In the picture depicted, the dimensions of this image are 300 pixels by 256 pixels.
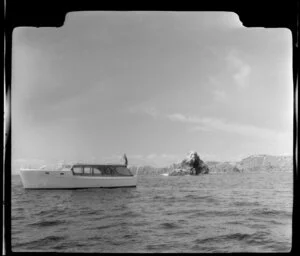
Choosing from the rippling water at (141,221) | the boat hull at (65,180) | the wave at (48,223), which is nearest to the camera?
the rippling water at (141,221)

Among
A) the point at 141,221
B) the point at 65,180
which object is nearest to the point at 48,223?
the point at 65,180

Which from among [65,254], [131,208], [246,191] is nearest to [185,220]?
[131,208]

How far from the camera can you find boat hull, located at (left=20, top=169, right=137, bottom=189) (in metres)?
33.8

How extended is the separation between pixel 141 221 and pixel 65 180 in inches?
434

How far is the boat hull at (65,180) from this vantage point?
33.8 m

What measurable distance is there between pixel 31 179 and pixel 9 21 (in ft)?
113

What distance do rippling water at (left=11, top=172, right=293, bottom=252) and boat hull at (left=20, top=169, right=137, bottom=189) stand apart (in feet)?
6.25

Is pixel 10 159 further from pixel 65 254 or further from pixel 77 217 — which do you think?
pixel 77 217

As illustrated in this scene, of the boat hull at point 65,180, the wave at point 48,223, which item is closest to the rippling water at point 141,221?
the wave at point 48,223

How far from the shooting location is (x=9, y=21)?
51.1 inches

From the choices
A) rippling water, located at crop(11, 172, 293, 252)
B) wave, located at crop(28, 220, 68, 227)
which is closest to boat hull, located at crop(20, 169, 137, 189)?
rippling water, located at crop(11, 172, 293, 252)

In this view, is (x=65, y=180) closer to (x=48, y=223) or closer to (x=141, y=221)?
(x=48, y=223)

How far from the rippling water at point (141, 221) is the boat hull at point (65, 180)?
6.25 feet

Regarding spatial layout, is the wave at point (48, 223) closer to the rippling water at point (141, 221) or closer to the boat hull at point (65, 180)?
the rippling water at point (141, 221)
